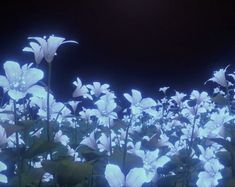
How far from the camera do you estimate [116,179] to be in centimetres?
136

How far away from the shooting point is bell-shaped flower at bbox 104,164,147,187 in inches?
53.4

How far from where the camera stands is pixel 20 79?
1.62m

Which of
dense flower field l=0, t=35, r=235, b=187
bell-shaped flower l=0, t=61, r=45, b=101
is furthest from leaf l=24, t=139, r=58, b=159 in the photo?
bell-shaped flower l=0, t=61, r=45, b=101

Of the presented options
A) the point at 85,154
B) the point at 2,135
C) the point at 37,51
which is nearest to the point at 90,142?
the point at 85,154

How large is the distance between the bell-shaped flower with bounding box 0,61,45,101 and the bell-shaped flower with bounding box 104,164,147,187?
0.42 m

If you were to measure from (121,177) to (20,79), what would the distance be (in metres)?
0.52

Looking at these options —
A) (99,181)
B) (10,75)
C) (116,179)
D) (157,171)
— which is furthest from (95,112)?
(116,179)

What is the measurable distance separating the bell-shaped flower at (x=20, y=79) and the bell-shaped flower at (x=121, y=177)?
1.39 feet

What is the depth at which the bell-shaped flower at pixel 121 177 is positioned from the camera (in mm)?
1355

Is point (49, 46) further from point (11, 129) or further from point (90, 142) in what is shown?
point (90, 142)

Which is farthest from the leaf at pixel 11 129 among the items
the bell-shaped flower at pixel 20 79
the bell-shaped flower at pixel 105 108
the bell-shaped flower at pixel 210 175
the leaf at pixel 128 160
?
the bell-shaped flower at pixel 210 175

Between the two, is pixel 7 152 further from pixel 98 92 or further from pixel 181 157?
pixel 98 92

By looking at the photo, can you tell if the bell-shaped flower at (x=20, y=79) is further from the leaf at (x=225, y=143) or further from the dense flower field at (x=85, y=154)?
the leaf at (x=225, y=143)

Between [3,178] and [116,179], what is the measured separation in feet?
1.33
